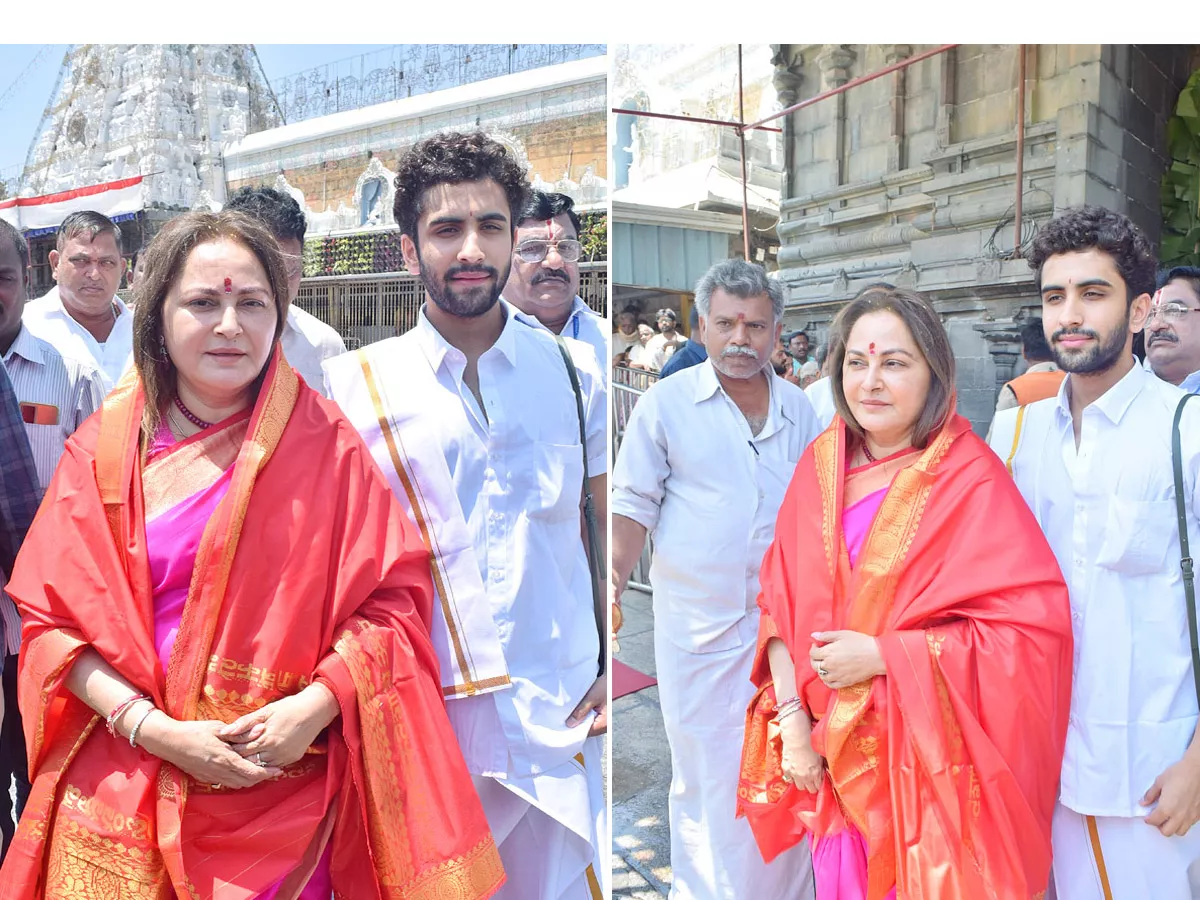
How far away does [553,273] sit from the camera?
2184 mm

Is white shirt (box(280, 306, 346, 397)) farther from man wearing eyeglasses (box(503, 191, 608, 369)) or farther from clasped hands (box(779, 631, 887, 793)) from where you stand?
clasped hands (box(779, 631, 887, 793))

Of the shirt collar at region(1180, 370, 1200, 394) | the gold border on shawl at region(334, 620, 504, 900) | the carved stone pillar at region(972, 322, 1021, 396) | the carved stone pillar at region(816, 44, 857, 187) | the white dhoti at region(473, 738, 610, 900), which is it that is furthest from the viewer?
the carved stone pillar at region(816, 44, 857, 187)

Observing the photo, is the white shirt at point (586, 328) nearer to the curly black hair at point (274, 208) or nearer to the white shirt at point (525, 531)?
the white shirt at point (525, 531)

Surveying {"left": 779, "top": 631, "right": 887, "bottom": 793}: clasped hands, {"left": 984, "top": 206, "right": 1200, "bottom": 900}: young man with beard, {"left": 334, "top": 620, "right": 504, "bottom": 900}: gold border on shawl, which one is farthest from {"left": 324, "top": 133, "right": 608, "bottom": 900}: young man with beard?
{"left": 984, "top": 206, "right": 1200, "bottom": 900}: young man with beard

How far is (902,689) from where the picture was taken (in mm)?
1588

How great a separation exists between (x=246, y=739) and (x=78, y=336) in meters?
1.15

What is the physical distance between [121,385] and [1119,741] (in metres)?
2.06

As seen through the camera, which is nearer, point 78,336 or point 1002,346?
point 78,336

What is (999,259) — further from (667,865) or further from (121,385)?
(121,385)

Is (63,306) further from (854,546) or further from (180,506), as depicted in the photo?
(854,546)

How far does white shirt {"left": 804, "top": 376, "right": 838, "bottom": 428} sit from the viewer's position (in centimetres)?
231

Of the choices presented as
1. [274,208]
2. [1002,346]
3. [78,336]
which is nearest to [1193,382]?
[1002,346]

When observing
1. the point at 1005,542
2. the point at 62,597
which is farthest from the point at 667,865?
the point at 62,597
